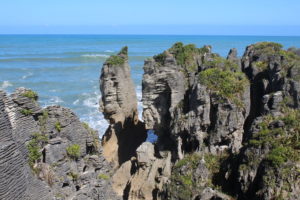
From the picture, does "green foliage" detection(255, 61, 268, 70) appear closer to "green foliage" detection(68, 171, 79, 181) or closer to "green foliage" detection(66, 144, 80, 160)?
"green foliage" detection(66, 144, 80, 160)

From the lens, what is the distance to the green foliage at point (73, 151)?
43.1 feet

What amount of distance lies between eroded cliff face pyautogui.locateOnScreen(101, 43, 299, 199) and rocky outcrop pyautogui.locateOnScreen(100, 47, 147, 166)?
2.50 meters

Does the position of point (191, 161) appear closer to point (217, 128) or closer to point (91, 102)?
point (217, 128)

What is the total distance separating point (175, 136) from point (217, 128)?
2574 millimetres

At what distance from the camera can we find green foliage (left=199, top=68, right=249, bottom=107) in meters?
18.8

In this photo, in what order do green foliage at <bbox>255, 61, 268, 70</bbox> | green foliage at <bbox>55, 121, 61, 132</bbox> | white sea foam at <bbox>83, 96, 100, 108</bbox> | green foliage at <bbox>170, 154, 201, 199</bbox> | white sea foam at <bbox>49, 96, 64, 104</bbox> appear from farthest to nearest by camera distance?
white sea foam at <bbox>49, 96, 64, 104</bbox>, white sea foam at <bbox>83, 96, 100, 108</bbox>, green foliage at <bbox>255, 61, 268, 70</bbox>, green foliage at <bbox>170, 154, 201, 199</bbox>, green foliage at <bbox>55, 121, 61, 132</bbox>

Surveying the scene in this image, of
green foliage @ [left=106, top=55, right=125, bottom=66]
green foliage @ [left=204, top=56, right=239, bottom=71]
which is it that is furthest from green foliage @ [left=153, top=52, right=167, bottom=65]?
green foliage @ [left=106, top=55, right=125, bottom=66]

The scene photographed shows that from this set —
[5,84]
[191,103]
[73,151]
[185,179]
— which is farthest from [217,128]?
[5,84]

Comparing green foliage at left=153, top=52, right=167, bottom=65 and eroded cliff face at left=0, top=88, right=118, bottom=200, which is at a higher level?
green foliage at left=153, top=52, right=167, bottom=65

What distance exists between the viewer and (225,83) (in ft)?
62.7

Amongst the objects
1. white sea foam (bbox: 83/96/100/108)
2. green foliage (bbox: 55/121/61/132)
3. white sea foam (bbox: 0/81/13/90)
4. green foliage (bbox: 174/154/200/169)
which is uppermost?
green foliage (bbox: 55/121/61/132)

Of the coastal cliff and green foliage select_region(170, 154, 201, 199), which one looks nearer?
the coastal cliff

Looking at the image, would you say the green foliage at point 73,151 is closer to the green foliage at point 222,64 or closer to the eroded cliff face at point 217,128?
the eroded cliff face at point 217,128

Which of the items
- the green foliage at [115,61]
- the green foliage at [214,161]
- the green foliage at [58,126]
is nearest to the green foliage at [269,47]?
the green foliage at [214,161]
